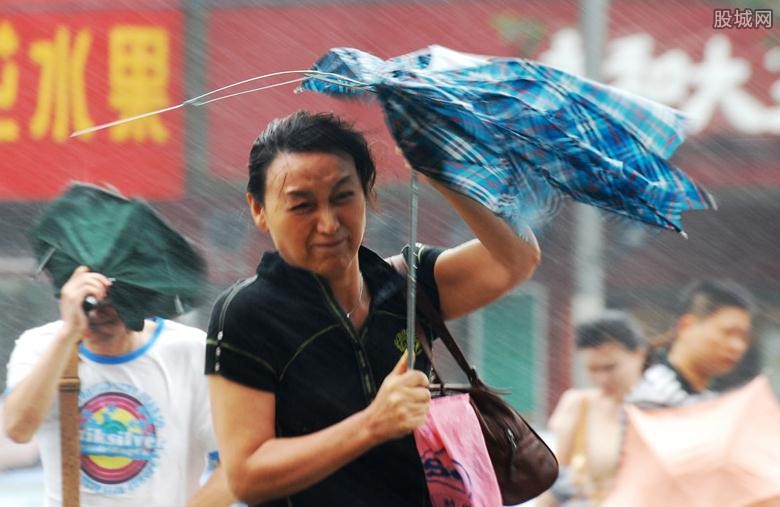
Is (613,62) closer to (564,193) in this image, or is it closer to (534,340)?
(534,340)

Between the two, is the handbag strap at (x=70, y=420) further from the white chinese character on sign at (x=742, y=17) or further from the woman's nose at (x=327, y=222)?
the white chinese character on sign at (x=742, y=17)

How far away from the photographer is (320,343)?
8.38ft

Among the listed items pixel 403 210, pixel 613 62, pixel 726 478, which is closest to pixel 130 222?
pixel 726 478

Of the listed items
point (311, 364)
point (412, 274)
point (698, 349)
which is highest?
point (412, 274)

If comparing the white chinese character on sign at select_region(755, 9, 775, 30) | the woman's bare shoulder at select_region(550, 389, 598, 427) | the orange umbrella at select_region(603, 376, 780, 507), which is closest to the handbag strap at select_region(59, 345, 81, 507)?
the orange umbrella at select_region(603, 376, 780, 507)

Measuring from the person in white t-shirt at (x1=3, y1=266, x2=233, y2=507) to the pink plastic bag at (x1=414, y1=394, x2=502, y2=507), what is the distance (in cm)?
116

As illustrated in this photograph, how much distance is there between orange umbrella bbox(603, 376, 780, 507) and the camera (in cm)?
428

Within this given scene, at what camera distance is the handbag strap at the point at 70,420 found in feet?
11.8

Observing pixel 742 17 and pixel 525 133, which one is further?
pixel 742 17

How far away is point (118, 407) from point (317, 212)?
1.41 metres

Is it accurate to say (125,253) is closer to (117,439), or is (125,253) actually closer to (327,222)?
(117,439)

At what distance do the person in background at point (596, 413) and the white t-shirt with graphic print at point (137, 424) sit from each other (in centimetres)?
173

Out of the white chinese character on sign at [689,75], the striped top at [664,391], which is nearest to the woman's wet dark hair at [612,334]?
the striped top at [664,391]

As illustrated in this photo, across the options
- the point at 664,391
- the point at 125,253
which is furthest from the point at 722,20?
the point at 125,253
